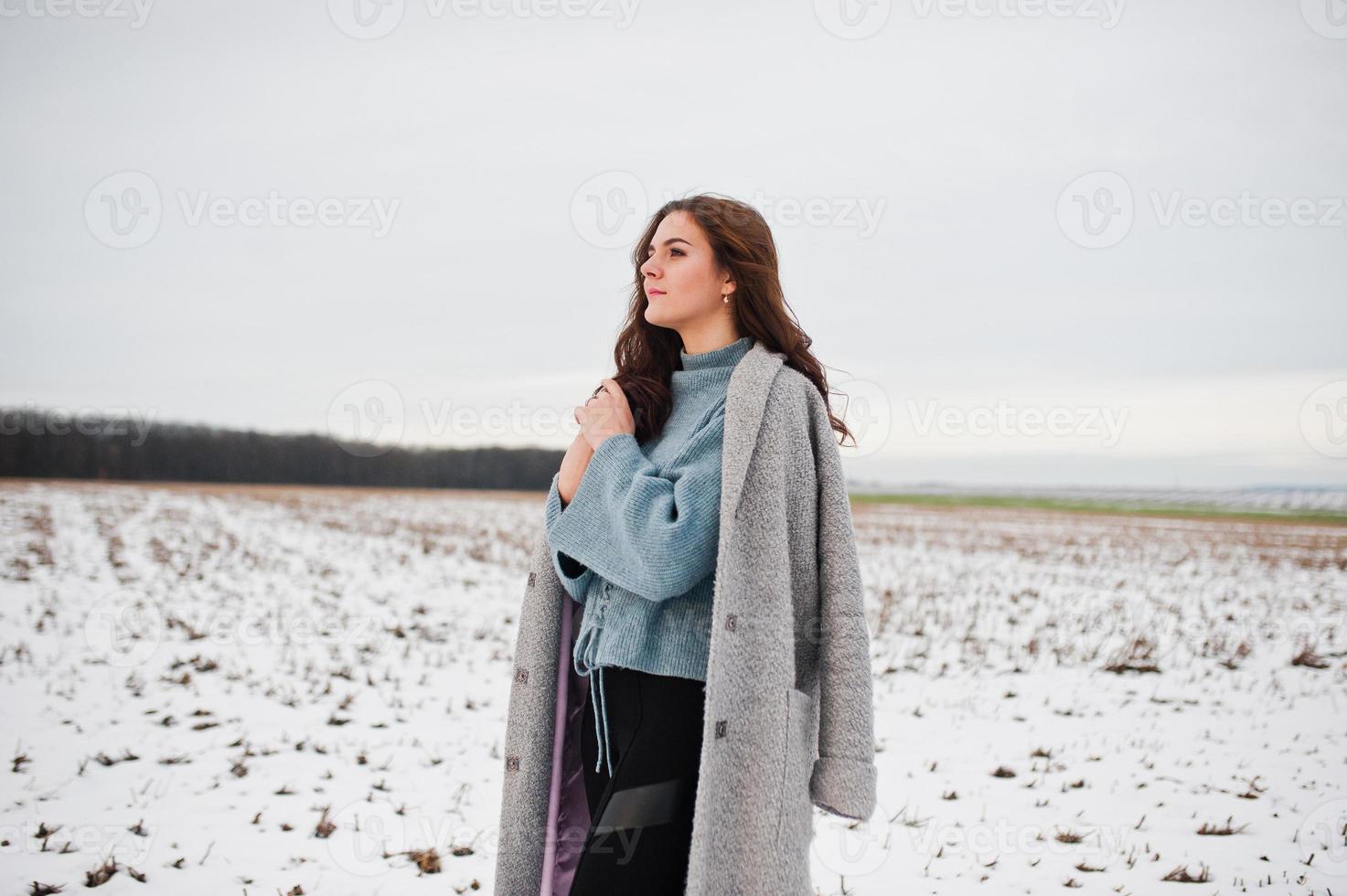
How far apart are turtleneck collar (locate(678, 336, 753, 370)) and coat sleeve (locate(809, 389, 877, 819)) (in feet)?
0.99

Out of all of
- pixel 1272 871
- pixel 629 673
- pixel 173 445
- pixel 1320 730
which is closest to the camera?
pixel 629 673

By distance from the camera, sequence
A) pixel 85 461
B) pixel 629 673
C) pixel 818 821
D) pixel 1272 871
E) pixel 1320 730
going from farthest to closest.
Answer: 1. pixel 85 461
2. pixel 1320 730
3. pixel 818 821
4. pixel 1272 871
5. pixel 629 673

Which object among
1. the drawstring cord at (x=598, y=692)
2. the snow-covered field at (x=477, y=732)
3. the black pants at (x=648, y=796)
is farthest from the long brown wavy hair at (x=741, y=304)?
the snow-covered field at (x=477, y=732)

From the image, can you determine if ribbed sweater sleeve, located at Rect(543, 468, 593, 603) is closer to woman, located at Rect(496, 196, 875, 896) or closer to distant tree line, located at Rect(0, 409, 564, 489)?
woman, located at Rect(496, 196, 875, 896)

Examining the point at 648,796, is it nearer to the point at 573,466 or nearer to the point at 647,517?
the point at 647,517

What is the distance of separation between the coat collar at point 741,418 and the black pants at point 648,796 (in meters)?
0.50

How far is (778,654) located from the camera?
1.91 metres

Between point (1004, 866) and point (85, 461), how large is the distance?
76994mm

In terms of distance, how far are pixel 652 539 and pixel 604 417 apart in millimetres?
460

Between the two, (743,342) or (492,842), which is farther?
(492,842)

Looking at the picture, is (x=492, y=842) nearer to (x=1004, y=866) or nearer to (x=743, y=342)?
(x=1004, y=866)

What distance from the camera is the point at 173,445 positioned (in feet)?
225

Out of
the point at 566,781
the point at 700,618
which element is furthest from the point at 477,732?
the point at 700,618

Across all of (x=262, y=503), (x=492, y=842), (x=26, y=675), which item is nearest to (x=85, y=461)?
(x=262, y=503)
